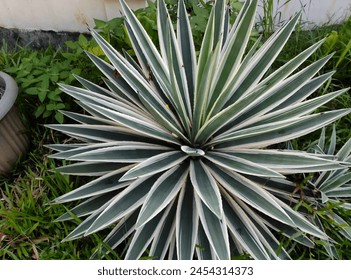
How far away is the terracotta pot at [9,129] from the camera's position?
1870 mm

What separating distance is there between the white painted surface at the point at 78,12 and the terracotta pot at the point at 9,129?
76 cm

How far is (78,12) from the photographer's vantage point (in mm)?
2543

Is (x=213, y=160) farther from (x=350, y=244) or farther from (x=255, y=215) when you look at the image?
(x=350, y=244)

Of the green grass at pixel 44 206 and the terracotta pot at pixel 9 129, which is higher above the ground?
the terracotta pot at pixel 9 129

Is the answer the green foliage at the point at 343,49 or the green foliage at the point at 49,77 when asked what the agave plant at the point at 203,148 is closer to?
the green foliage at the point at 49,77

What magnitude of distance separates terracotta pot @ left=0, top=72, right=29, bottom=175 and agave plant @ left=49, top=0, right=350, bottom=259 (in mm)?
477

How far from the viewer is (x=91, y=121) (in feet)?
5.45

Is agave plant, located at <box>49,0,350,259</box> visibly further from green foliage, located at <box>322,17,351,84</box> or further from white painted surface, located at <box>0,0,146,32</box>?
white painted surface, located at <box>0,0,146,32</box>

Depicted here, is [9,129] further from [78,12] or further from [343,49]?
[343,49]

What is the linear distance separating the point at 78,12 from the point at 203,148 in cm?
161

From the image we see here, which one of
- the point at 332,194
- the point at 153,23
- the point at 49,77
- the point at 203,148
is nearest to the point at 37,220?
the point at 49,77

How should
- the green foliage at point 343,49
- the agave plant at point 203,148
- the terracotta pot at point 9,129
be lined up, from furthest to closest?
1. the green foliage at point 343,49
2. the terracotta pot at point 9,129
3. the agave plant at point 203,148

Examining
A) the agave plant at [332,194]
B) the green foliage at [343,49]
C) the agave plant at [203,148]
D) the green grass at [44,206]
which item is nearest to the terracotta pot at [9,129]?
the green grass at [44,206]
